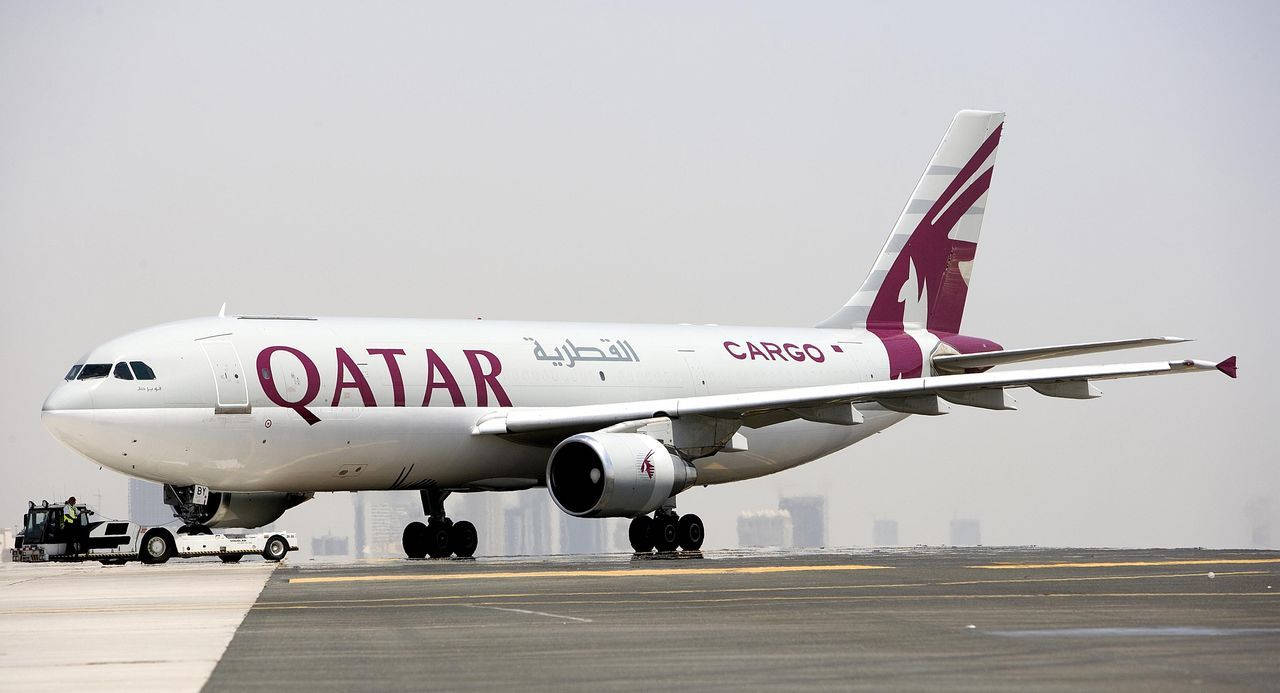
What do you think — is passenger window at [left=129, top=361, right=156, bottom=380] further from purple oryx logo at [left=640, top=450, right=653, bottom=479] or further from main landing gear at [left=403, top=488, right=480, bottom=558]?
purple oryx logo at [left=640, top=450, right=653, bottom=479]

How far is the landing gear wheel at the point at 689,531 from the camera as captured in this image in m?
29.6

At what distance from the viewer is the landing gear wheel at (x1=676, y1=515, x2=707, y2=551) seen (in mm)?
29625

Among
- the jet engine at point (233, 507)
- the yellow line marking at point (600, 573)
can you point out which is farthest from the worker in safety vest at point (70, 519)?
the yellow line marking at point (600, 573)

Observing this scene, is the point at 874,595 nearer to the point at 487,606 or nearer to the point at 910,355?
the point at 487,606

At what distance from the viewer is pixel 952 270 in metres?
38.5

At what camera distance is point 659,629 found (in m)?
12.7

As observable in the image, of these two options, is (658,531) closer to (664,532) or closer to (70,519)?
(664,532)

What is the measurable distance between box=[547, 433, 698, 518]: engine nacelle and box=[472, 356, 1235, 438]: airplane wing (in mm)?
995

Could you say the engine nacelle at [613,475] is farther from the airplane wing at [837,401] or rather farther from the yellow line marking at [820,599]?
the yellow line marking at [820,599]

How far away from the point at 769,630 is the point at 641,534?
16.3 m

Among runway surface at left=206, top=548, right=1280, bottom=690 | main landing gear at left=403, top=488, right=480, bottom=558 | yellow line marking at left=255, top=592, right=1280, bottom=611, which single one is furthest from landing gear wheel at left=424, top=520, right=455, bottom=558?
yellow line marking at left=255, top=592, right=1280, bottom=611

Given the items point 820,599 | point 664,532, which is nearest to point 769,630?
point 820,599

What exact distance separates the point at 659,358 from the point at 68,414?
11155 mm

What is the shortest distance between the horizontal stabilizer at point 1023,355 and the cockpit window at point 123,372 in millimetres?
16102
